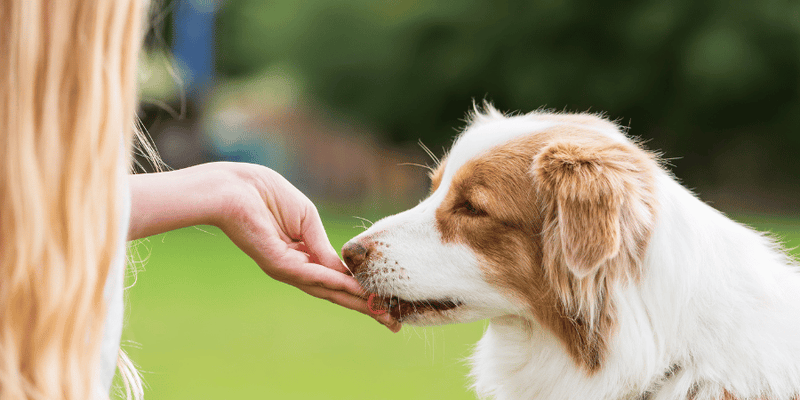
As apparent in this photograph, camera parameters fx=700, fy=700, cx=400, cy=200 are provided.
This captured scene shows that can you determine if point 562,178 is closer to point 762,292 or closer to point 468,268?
point 468,268

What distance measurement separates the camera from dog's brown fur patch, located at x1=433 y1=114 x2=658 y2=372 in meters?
2.32

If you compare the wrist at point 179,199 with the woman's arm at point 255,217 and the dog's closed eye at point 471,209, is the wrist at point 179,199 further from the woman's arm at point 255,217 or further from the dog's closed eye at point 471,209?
the dog's closed eye at point 471,209

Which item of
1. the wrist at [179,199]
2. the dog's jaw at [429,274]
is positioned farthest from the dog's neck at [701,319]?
the wrist at [179,199]

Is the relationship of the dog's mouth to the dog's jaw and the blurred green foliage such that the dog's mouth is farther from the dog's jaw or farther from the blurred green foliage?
the blurred green foliage

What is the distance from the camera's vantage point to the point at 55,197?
53.3 inches

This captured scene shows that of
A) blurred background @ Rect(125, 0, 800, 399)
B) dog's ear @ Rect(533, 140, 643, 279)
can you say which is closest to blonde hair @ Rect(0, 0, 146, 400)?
dog's ear @ Rect(533, 140, 643, 279)

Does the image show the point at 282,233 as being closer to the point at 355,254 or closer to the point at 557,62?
the point at 355,254

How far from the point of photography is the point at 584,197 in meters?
2.34

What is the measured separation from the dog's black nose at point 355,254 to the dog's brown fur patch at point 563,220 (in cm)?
31

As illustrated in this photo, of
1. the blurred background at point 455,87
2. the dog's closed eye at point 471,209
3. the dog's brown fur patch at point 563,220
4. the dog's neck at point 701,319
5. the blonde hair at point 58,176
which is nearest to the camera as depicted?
the blonde hair at point 58,176

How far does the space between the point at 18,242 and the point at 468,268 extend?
1.61 metres

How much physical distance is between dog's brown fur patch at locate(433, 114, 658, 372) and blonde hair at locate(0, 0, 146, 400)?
1.47 metres

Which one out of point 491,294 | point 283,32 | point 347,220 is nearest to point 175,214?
point 491,294

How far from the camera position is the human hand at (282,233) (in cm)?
238
